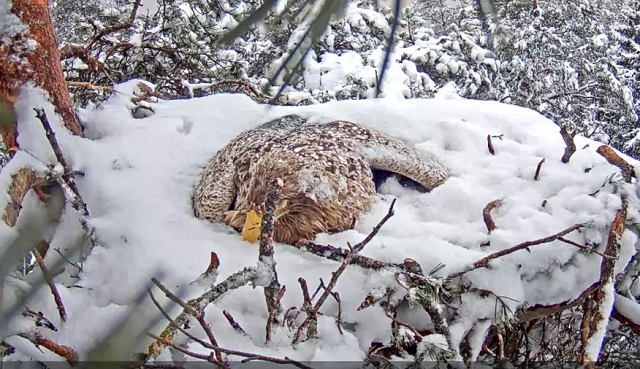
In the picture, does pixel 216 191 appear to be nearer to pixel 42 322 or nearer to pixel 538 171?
pixel 42 322

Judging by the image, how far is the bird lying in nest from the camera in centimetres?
315

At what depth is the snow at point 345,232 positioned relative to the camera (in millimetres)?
2215

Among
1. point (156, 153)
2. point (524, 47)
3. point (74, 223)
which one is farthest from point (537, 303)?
point (524, 47)

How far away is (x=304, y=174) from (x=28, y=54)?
1926mm

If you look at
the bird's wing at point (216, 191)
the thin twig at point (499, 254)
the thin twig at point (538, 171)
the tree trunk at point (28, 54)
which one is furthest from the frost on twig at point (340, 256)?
the tree trunk at point (28, 54)

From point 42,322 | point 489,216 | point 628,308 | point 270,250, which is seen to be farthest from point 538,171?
point 42,322

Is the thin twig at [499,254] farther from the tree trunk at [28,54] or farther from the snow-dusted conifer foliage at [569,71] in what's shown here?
the snow-dusted conifer foliage at [569,71]

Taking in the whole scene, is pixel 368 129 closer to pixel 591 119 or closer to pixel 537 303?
pixel 537 303

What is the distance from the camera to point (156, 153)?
3857mm

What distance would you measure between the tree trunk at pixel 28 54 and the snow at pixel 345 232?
0.33 ft

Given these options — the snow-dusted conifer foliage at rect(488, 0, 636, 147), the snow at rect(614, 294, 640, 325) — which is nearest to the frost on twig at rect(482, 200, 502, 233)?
the snow at rect(614, 294, 640, 325)

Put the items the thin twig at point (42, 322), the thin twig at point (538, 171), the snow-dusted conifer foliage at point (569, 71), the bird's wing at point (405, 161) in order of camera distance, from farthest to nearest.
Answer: the snow-dusted conifer foliage at point (569, 71)
the bird's wing at point (405, 161)
the thin twig at point (538, 171)
the thin twig at point (42, 322)

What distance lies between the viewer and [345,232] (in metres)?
3.09

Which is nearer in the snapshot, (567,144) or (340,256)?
(340,256)
